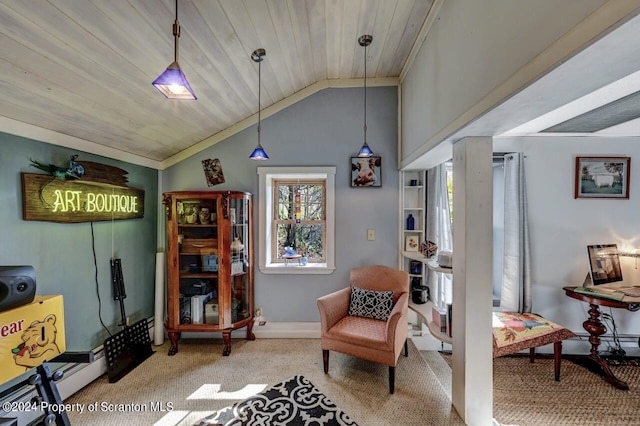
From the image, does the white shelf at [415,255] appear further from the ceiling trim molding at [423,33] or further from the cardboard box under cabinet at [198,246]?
the cardboard box under cabinet at [198,246]

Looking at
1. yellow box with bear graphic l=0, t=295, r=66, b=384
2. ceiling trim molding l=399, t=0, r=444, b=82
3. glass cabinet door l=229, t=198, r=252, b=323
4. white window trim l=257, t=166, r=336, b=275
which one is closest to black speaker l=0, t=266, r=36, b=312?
yellow box with bear graphic l=0, t=295, r=66, b=384

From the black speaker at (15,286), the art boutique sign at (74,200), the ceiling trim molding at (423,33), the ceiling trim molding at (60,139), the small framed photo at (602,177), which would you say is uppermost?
the ceiling trim molding at (423,33)

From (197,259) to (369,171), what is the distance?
2.20 meters

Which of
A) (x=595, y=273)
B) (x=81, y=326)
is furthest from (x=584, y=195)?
(x=81, y=326)

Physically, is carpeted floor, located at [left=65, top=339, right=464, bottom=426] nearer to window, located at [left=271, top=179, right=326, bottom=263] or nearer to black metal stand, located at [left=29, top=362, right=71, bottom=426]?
black metal stand, located at [left=29, top=362, right=71, bottom=426]

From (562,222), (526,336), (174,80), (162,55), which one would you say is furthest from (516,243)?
(162,55)

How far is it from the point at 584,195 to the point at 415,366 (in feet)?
8.42

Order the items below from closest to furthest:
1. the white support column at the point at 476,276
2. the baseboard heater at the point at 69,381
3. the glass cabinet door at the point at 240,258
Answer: the baseboard heater at the point at 69,381 → the white support column at the point at 476,276 → the glass cabinet door at the point at 240,258

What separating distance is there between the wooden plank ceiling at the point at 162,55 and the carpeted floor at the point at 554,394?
3.19 m

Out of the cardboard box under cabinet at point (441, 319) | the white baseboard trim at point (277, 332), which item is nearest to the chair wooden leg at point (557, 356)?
the cardboard box under cabinet at point (441, 319)

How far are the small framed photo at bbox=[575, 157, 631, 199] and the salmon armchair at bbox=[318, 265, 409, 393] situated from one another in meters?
2.18

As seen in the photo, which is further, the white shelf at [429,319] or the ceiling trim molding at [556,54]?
the white shelf at [429,319]

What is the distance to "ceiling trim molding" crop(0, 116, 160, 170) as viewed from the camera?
171 cm

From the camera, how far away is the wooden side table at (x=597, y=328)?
88.9 inches
